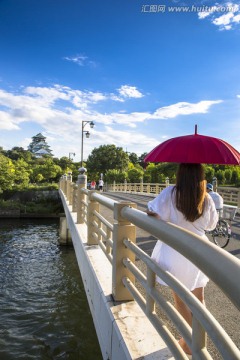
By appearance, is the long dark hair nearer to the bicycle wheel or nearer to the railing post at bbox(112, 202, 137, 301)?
the railing post at bbox(112, 202, 137, 301)

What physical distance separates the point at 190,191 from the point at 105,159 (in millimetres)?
60710

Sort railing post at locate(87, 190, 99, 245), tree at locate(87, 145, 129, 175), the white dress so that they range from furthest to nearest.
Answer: tree at locate(87, 145, 129, 175) → railing post at locate(87, 190, 99, 245) → the white dress

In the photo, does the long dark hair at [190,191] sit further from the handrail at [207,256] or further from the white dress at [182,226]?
the handrail at [207,256]

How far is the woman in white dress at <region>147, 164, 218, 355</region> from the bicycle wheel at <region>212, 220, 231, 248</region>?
17.8ft

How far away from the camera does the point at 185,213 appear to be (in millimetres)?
2496

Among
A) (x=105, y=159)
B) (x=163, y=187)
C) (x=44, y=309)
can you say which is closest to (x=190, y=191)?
(x=44, y=309)

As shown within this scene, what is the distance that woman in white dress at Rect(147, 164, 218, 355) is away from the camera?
2438 mm

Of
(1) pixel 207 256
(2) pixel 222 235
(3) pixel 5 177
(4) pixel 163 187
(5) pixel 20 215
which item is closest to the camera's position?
(1) pixel 207 256

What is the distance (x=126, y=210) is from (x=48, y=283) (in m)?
9.20

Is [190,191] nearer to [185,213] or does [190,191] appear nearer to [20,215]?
[185,213]

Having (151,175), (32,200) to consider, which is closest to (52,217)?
(32,200)

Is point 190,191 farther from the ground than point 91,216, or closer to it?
farther from the ground

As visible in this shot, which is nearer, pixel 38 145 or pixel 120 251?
pixel 120 251

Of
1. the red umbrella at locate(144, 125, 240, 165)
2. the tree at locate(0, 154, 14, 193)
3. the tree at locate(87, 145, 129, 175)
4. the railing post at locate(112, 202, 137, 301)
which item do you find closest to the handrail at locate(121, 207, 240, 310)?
the red umbrella at locate(144, 125, 240, 165)
